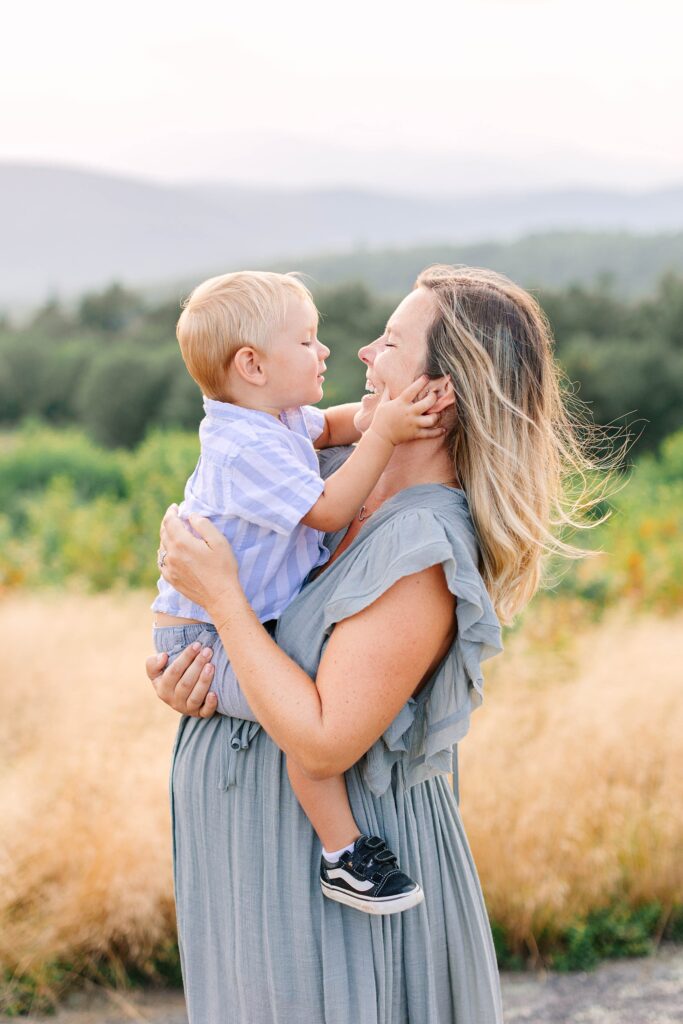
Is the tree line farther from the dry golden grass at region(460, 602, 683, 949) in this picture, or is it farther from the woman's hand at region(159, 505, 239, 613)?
the woman's hand at region(159, 505, 239, 613)

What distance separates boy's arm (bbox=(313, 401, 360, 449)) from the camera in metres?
2.40

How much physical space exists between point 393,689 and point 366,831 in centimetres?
34

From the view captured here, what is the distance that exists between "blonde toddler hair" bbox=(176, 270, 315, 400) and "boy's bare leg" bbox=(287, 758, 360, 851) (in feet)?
2.73

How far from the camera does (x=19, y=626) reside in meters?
6.24

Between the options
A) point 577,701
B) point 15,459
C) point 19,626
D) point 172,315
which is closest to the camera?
point 577,701

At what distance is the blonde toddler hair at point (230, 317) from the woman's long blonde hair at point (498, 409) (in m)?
0.32

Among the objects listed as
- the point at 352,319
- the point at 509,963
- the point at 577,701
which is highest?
the point at 352,319

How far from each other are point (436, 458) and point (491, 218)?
1997 centimetres

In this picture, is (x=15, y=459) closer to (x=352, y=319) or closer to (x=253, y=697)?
(x=352, y=319)

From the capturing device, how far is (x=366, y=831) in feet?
6.23

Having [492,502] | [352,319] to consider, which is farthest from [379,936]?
[352,319]

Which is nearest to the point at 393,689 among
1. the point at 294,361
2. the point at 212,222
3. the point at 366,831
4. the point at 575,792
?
the point at 366,831

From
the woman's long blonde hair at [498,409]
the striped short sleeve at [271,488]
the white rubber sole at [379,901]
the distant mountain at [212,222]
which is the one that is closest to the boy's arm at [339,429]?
the striped short sleeve at [271,488]

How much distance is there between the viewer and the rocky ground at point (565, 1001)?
3834 millimetres
